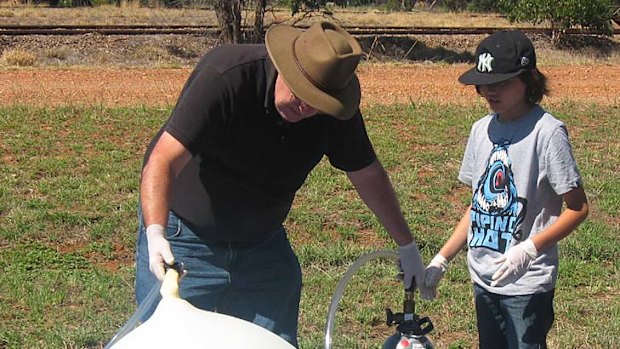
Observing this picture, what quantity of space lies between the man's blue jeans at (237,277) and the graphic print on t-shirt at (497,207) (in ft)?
2.11

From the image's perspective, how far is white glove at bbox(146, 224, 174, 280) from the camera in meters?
2.37

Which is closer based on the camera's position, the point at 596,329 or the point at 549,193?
the point at 549,193

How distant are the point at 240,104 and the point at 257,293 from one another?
2.25 feet

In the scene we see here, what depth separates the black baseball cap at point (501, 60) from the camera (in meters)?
2.88

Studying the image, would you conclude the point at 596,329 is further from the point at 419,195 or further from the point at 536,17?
the point at 536,17

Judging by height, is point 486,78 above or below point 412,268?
above

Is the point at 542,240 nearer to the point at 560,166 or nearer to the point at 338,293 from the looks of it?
the point at 560,166

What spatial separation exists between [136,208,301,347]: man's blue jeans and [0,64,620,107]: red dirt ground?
756cm

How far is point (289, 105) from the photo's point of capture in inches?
103

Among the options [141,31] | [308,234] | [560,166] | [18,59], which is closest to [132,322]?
[560,166]

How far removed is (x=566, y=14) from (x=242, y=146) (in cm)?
2242

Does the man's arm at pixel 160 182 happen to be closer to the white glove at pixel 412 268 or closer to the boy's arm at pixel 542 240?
the white glove at pixel 412 268

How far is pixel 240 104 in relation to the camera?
8.96 feet

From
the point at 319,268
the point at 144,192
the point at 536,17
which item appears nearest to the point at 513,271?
the point at 144,192
